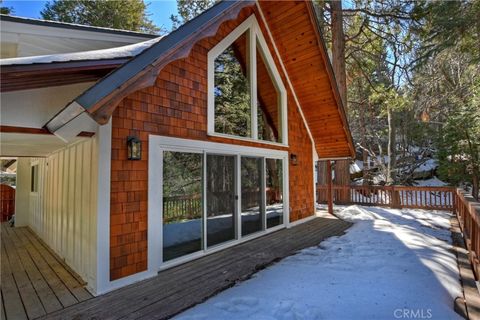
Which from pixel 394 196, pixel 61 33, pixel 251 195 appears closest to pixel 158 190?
pixel 251 195

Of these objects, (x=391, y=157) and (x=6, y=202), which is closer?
(x=6, y=202)

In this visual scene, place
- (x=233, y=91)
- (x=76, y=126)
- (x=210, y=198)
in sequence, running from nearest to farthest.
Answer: (x=76, y=126) → (x=210, y=198) → (x=233, y=91)

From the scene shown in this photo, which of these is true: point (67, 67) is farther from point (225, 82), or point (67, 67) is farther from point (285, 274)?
point (285, 274)

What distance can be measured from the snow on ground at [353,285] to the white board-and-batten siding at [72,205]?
5.72 feet

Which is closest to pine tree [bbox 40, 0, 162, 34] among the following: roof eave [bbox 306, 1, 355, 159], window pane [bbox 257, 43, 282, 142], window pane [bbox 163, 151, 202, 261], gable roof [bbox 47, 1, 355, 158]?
gable roof [bbox 47, 1, 355, 158]

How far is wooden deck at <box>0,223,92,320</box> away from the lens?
9.83 ft

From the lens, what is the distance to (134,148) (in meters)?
3.69

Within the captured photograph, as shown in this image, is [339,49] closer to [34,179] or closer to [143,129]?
[143,129]

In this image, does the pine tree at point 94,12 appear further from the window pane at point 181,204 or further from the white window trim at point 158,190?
the window pane at point 181,204

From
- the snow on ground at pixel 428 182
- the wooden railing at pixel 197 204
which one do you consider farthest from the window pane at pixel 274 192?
the snow on ground at pixel 428 182

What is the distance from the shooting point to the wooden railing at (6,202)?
8734 mm

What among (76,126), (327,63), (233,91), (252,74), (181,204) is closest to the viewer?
(76,126)

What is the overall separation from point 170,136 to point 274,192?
10.9 feet

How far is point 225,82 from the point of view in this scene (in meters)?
5.48
